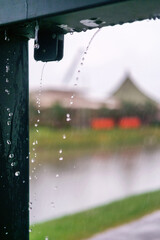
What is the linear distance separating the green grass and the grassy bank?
13579mm

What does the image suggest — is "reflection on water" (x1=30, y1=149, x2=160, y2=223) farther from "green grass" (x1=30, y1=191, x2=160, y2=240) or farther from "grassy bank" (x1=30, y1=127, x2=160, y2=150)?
"grassy bank" (x1=30, y1=127, x2=160, y2=150)

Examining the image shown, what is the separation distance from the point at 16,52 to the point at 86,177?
10.1 m

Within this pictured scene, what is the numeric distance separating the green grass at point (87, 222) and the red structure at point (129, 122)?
18323mm

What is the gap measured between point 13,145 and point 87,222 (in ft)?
13.2

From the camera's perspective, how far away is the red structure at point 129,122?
24250mm

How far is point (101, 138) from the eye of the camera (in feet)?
73.7

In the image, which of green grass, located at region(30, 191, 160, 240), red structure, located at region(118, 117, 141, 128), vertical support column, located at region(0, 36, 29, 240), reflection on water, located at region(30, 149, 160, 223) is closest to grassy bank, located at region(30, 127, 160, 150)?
red structure, located at region(118, 117, 141, 128)

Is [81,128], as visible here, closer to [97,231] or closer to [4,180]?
[97,231]

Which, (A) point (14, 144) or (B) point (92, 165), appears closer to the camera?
(A) point (14, 144)

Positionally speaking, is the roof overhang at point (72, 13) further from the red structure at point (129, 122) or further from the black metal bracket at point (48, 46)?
the red structure at point (129, 122)

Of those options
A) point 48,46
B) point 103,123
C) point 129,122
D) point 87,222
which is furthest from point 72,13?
point 129,122

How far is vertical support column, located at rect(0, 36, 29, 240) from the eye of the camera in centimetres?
111

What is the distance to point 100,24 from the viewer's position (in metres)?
1.01

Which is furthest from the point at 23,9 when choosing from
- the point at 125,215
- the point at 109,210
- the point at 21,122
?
the point at 109,210
